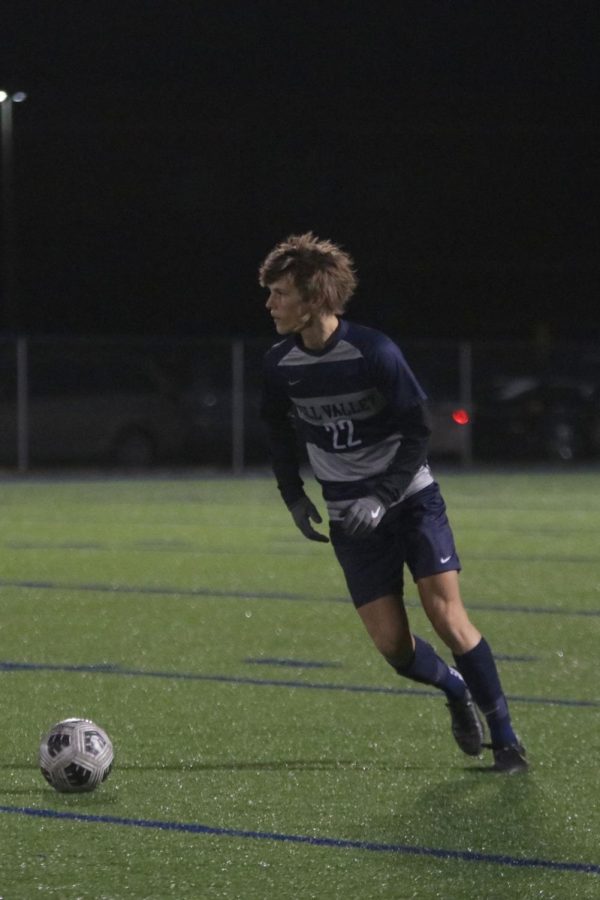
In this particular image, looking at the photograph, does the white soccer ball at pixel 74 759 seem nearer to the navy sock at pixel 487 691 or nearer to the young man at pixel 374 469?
the young man at pixel 374 469

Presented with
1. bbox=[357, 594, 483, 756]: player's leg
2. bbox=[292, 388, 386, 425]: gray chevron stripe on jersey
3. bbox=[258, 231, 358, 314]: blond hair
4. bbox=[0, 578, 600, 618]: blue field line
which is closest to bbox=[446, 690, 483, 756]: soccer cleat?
bbox=[357, 594, 483, 756]: player's leg

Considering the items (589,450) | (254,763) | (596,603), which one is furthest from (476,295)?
(254,763)

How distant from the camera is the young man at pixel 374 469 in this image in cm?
641

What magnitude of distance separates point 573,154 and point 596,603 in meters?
54.2

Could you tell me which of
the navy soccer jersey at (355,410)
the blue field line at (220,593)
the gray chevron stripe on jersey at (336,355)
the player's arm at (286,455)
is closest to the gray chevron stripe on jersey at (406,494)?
the navy soccer jersey at (355,410)

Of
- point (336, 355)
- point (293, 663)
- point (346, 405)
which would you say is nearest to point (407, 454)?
point (346, 405)

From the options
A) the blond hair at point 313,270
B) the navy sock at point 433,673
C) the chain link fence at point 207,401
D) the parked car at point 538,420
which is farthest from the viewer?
the parked car at point 538,420

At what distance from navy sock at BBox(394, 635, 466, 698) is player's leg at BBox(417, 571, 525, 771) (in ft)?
0.58

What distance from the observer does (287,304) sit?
6387 millimetres

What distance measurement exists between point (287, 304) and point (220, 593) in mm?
5884

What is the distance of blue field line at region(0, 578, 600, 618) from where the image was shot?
11148 millimetres

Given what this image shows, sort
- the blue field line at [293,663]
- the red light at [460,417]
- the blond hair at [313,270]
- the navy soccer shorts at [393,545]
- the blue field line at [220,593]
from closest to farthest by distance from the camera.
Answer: the blond hair at [313,270]
the navy soccer shorts at [393,545]
the blue field line at [293,663]
the blue field line at [220,593]
the red light at [460,417]

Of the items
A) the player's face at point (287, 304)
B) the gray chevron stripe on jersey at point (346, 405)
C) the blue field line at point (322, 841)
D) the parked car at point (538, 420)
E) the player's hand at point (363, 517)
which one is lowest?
the parked car at point (538, 420)

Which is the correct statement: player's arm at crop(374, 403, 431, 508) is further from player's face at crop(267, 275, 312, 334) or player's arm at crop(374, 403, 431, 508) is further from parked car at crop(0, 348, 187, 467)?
parked car at crop(0, 348, 187, 467)
